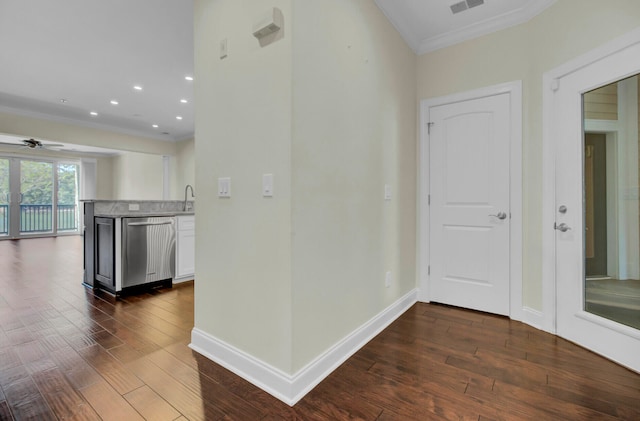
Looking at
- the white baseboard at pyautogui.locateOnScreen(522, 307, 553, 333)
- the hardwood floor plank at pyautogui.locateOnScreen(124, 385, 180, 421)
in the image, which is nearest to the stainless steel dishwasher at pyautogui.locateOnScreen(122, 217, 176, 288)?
the hardwood floor plank at pyautogui.locateOnScreen(124, 385, 180, 421)

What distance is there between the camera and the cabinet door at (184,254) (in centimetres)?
380

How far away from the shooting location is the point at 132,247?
340 cm

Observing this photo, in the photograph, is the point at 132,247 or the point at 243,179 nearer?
the point at 243,179

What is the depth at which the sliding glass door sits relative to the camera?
26.8ft

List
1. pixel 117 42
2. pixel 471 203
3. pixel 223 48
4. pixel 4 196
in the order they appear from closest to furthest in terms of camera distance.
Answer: pixel 223 48
pixel 471 203
pixel 117 42
pixel 4 196

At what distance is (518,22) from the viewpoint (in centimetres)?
259

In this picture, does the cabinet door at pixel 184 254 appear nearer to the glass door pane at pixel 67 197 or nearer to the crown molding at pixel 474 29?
the crown molding at pixel 474 29

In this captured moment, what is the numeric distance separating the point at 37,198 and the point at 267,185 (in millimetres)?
10826

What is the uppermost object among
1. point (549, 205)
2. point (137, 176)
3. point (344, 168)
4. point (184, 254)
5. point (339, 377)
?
point (137, 176)

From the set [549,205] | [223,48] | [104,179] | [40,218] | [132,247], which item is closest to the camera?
[223,48]

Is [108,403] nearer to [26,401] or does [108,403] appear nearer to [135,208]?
[26,401]

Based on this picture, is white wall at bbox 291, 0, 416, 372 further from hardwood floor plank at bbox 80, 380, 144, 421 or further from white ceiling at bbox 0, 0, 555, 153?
hardwood floor plank at bbox 80, 380, 144, 421

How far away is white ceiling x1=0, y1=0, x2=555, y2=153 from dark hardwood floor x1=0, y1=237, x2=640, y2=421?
268cm

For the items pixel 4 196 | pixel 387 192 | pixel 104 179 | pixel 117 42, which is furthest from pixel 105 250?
pixel 104 179
